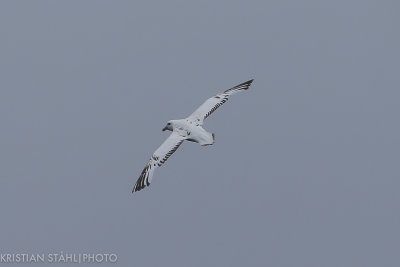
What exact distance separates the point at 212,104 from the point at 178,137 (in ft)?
15.6

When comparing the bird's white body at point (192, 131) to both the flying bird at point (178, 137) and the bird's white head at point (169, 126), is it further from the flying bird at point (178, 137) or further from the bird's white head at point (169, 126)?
the bird's white head at point (169, 126)

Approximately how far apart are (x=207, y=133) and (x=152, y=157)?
3857 millimetres

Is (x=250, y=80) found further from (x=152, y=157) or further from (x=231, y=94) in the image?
(x=152, y=157)

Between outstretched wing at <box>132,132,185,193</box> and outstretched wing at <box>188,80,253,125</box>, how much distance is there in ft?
9.35

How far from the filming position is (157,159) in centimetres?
4784

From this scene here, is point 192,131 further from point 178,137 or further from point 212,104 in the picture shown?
point 212,104

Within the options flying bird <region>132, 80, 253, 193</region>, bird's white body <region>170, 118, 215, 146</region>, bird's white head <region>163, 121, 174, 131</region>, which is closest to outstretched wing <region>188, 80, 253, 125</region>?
flying bird <region>132, 80, 253, 193</region>

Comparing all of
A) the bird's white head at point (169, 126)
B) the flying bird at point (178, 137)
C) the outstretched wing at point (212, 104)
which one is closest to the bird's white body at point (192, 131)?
the flying bird at point (178, 137)

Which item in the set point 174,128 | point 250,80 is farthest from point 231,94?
point 174,128

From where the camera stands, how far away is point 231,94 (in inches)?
2126

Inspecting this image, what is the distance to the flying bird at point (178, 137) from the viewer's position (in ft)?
156

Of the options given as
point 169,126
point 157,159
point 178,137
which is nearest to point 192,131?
point 178,137

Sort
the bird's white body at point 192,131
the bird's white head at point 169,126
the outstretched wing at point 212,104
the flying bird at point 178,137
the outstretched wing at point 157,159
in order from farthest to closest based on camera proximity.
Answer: the outstretched wing at point 212,104
the bird's white head at point 169,126
the bird's white body at point 192,131
the flying bird at point 178,137
the outstretched wing at point 157,159

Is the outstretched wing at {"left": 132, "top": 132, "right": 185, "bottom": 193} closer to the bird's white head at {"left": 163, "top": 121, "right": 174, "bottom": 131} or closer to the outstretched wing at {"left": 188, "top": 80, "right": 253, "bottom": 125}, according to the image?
the bird's white head at {"left": 163, "top": 121, "right": 174, "bottom": 131}
